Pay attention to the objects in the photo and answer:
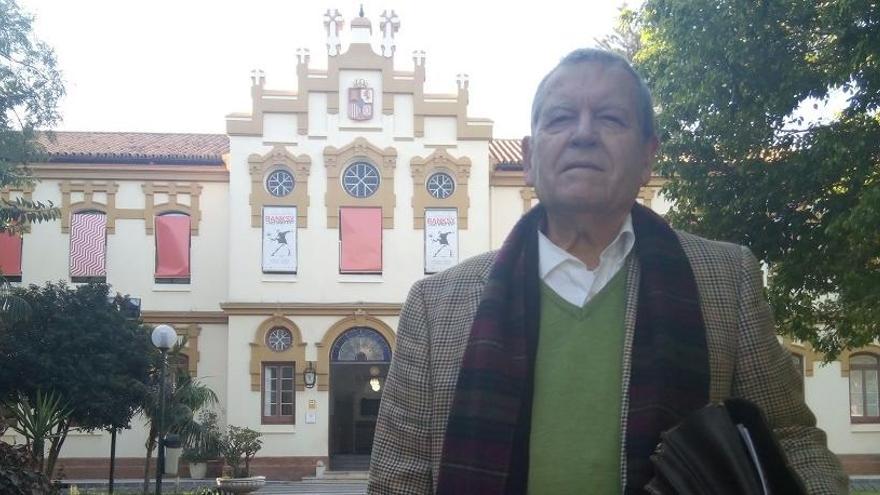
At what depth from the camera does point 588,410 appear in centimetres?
220

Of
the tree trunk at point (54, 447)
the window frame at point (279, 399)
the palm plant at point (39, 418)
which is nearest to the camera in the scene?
the palm plant at point (39, 418)

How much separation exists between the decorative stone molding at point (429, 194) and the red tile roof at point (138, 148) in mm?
5792

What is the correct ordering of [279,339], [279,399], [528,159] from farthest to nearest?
[279,339]
[279,399]
[528,159]

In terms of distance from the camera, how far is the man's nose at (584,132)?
2.29 metres

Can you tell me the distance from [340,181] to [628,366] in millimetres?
27991

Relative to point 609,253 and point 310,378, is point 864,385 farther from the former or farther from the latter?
point 609,253

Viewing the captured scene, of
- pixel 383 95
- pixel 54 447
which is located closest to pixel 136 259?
pixel 383 95

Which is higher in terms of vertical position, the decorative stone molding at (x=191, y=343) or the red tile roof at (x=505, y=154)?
the red tile roof at (x=505, y=154)

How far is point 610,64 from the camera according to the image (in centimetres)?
237

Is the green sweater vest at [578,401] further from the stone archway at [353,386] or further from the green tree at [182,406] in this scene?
the stone archway at [353,386]

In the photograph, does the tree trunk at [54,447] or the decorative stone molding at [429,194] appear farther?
the decorative stone molding at [429,194]

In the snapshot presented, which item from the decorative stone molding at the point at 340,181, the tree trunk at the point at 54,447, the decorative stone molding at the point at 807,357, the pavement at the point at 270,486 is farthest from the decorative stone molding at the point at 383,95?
the tree trunk at the point at 54,447

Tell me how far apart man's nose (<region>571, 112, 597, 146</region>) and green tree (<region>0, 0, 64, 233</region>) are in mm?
18213

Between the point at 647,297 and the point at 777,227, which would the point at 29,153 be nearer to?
the point at 777,227
